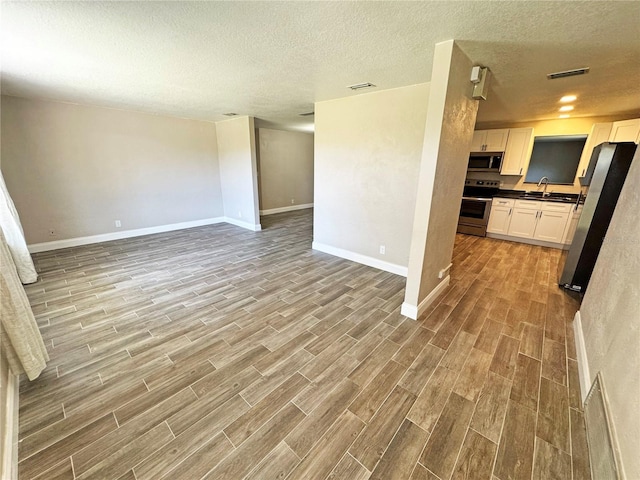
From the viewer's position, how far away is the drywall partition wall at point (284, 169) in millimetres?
7303

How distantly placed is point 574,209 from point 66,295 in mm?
7733

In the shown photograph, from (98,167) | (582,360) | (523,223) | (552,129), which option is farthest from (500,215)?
(98,167)

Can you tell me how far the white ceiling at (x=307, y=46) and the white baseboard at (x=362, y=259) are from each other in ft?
7.63

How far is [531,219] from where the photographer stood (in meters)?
4.86

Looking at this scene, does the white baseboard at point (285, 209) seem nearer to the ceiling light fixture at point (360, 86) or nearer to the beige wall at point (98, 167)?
the beige wall at point (98, 167)

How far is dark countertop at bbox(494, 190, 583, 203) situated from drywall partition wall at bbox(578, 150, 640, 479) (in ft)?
10.4

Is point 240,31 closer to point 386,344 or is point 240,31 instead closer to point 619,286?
point 386,344

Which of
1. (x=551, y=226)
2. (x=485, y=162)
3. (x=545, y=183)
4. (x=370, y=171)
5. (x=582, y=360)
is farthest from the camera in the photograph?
(x=485, y=162)

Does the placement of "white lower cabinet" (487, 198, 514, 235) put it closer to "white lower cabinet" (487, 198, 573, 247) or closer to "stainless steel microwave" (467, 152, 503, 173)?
"white lower cabinet" (487, 198, 573, 247)

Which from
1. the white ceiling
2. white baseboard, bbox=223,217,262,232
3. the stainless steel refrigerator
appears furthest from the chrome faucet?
white baseboard, bbox=223,217,262,232

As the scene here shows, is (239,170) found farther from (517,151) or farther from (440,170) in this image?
(517,151)

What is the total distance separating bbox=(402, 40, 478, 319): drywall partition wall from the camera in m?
1.97

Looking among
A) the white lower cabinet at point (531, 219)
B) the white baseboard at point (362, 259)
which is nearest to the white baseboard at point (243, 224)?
the white baseboard at point (362, 259)

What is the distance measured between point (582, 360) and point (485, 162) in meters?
4.65
